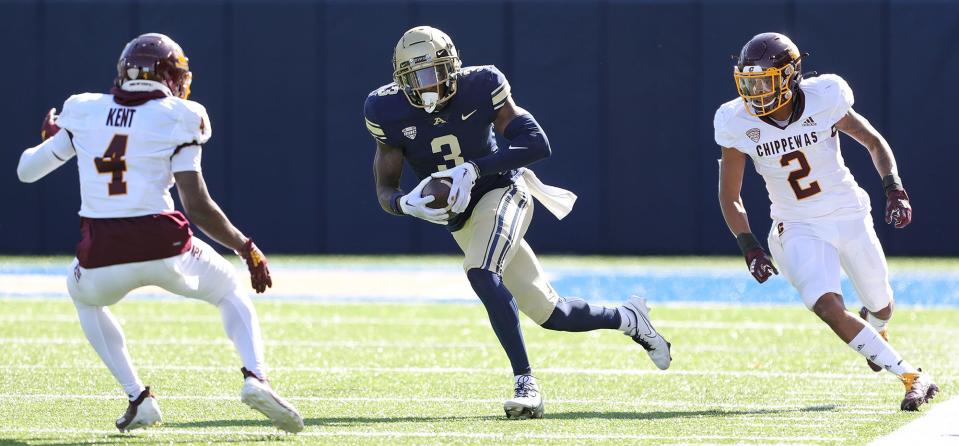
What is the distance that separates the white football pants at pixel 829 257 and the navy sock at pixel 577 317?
0.71m

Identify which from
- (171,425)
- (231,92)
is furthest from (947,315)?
(231,92)

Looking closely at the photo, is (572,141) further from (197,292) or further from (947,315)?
(197,292)

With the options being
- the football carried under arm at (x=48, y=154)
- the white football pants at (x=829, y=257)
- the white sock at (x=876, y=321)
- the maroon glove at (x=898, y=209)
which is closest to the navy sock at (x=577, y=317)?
the white football pants at (x=829, y=257)

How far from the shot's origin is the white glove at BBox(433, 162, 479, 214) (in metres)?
5.16

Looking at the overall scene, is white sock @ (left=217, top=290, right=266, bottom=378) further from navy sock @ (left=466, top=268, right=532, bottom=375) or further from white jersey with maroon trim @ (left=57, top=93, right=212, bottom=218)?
navy sock @ (left=466, top=268, right=532, bottom=375)

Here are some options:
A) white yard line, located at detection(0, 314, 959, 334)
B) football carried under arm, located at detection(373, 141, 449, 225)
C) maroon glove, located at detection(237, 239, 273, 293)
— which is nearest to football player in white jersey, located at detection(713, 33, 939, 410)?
football carried under arm, located at detection(373, 141, 449, 225)

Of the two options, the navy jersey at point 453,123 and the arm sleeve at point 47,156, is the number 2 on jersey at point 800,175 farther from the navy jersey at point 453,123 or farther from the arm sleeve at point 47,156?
the arm sleeve at point 47,156

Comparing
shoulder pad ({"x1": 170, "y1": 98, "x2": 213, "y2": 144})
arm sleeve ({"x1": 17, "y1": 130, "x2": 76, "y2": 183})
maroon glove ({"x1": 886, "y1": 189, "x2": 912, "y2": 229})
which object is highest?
shoulder pad ({"x1": 170, "y1": 98, "x2": 213, "y2": 144})

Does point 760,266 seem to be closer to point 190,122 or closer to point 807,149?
point 807,149

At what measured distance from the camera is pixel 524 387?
5.12 m

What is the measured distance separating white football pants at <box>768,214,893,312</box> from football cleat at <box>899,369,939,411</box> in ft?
1.31

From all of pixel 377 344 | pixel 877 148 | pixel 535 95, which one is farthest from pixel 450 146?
pixel 535 95

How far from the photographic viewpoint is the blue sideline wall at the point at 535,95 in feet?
42.9

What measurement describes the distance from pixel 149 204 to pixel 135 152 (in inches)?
6.5
